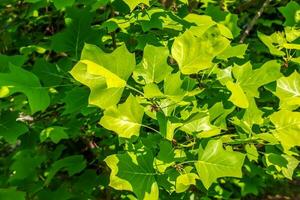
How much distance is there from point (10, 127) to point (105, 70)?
0.91 m

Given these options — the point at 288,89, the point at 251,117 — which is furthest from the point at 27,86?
the point at 288,89

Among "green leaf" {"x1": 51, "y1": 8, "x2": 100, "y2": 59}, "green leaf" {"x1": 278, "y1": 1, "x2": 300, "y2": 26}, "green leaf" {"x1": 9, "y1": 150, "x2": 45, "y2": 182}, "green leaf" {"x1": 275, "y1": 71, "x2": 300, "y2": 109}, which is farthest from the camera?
"green leaf" {"x1": 9, "y1": 150, "x2": 45, "y2": 182}

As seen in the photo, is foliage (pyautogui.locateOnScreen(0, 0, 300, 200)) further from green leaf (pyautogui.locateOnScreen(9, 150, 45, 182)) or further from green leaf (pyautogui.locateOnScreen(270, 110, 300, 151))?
green leaf (pyautogui.locateOnScreen(9, 150, 45, 182))

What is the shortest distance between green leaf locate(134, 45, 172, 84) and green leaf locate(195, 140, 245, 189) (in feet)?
0.94

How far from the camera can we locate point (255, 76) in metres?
1.62

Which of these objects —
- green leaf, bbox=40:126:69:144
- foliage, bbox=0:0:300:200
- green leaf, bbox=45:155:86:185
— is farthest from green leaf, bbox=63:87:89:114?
green leaf, bbox=45:155:86:185

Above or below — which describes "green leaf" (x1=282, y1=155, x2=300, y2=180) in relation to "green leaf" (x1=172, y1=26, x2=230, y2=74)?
below

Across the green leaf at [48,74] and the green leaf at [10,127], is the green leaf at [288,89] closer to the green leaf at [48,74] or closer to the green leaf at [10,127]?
A: the green leaf at [48,74]

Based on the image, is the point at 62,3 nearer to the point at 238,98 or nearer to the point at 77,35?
the point at 77,35

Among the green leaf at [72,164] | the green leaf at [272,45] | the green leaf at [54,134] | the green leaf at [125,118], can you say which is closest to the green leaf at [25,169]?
the green leaf at [72,164]

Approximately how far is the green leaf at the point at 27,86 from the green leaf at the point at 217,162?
63 cm

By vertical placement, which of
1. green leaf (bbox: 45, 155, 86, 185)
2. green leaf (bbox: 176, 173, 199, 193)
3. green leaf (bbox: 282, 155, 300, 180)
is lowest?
green leaf (bbox: 45, 155, 86, 185)

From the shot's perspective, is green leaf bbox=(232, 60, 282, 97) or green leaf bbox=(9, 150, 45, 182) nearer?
green leaf bbox=(232, 60, 282, 97)

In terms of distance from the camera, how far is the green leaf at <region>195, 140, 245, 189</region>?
133 centimetres
